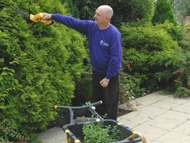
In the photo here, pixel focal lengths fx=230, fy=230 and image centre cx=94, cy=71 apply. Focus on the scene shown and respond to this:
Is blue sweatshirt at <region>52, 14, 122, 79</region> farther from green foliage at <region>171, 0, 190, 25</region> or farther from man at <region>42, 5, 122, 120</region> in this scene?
green foliage at <region>171, 0, 190, 25</region>

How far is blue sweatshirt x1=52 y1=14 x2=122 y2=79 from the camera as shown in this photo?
10.1 ft

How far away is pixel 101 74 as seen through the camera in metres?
3.40

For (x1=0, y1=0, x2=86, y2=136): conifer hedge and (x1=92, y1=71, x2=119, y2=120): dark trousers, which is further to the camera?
(x1=92, y1=71, x2=119, y2=120): dark trousers

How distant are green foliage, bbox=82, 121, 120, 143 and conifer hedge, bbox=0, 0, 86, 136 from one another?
1338mm

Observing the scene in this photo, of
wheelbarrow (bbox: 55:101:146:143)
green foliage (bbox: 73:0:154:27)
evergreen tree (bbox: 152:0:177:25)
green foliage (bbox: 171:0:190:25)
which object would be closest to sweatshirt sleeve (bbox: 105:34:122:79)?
wheelbarrow (bbox: 55:101:146:143)

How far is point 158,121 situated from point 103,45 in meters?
2.18

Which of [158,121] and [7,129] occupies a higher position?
[7,129]

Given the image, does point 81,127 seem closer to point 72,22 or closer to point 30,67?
point 30,67

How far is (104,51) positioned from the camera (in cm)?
320

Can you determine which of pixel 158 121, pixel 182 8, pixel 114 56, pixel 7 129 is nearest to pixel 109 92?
pixel 114 56

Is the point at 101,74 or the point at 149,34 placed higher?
the point at 149,34

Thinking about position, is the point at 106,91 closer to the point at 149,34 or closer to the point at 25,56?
the point at 25,56

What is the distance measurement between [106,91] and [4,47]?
1.57 m

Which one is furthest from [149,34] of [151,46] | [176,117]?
[176,117]
